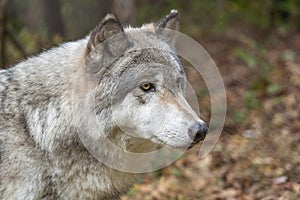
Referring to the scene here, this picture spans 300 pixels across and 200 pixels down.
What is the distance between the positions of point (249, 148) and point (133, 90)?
3605 mm

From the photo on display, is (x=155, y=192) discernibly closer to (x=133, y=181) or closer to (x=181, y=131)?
(x=133, y=181)

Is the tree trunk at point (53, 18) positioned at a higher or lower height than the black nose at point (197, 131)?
higher

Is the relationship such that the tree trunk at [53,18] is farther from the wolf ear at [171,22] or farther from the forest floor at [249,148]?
the wolf ear at [171,22]

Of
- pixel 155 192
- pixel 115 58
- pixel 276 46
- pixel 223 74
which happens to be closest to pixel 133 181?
pixel 115 58

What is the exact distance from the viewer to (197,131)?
482 cm

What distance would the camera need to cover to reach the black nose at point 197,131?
4824 mm

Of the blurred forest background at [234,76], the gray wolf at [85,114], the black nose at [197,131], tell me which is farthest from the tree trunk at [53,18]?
the black nose at [197,131]

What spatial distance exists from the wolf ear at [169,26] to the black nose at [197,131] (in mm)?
1079

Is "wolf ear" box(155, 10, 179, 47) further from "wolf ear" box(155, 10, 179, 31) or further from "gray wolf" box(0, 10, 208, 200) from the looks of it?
"gray wolf" box(0, 10, 208, 200)

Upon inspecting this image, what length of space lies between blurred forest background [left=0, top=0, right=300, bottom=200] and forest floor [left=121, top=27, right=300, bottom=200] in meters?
0.01

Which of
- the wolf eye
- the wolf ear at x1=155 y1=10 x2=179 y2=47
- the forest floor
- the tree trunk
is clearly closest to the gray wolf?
the wolf eye

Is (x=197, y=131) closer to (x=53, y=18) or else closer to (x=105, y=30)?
(x=105, y=30)

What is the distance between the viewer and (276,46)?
552 inches

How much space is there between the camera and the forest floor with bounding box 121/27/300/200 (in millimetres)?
7375
